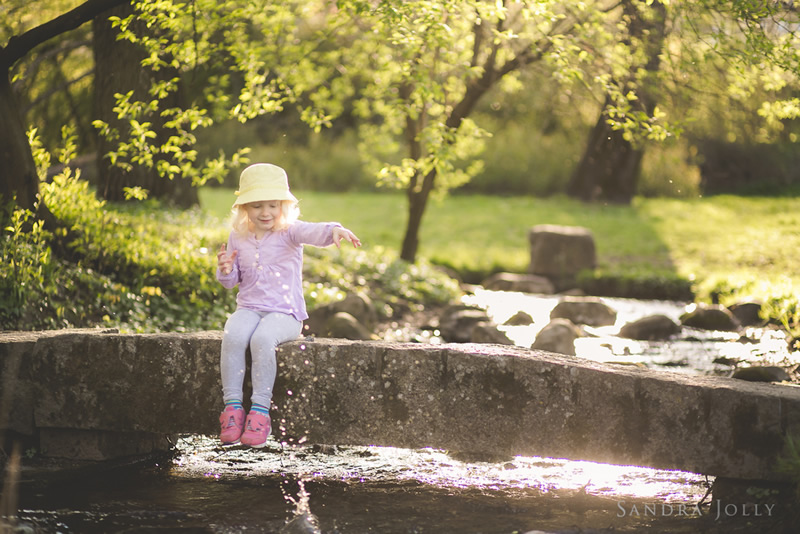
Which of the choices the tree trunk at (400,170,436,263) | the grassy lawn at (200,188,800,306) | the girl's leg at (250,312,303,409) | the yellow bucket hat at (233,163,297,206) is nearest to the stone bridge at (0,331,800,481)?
the girl's leg at (250,312,303,409)

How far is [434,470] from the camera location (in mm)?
5258

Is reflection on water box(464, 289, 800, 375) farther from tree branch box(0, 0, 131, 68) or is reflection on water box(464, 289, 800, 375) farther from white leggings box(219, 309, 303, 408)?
tree branch box(0, 0, 131, 68)

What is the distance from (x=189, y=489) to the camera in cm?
480

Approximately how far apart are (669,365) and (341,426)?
5.24 meters

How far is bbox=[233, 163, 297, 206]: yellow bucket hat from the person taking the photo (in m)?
4.93

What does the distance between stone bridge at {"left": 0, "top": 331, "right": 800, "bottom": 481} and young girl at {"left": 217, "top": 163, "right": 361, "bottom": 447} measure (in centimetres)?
17

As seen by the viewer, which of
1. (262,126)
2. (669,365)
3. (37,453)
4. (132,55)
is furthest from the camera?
(262,126)

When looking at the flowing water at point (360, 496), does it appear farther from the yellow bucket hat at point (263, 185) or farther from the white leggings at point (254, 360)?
the yellow bucket hat at point (263, 185)

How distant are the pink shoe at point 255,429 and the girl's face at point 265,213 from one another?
1.15 m

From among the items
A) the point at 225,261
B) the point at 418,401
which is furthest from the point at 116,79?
the point at 418,401

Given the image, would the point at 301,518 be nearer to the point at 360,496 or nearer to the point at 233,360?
the point at 360,496

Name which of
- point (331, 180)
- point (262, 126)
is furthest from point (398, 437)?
point (262, 126)

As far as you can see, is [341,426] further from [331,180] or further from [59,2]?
[331,180]

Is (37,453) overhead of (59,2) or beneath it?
beneath
